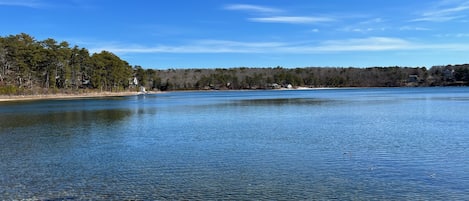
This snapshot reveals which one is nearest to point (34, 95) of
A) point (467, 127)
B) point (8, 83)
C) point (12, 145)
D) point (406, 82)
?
point (8, 83)

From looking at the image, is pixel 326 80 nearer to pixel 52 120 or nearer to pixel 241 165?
pixel 52 120

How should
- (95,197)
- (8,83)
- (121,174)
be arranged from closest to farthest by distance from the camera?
1. (95,197)
2. (121,174)
3. (8,83)

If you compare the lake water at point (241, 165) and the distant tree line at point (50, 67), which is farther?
the distant tree line at point (50, 67)

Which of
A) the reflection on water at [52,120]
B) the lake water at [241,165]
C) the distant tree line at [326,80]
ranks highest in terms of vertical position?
the distant tree line at [326,80]

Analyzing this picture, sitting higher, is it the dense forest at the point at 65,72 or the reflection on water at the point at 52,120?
the dense forest at the point at 65,72

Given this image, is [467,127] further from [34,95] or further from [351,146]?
[34,95]

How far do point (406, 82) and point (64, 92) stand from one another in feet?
494

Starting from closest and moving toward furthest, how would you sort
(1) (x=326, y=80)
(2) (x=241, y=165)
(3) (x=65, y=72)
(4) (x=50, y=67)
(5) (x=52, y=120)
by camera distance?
1. (2) (x=241, y=165)
2. (5) (x=52, y=120)
3. (4) (x=50, y=67)
4. (3) (x=65, y=72)
5. (1) (x=326, y=80)

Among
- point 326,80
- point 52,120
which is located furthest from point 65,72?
point 326,80

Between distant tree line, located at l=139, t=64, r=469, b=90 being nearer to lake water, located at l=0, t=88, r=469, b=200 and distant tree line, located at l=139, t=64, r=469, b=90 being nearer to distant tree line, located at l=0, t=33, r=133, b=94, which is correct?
distant tree line, located at l=0, t=33, r=133, b=94

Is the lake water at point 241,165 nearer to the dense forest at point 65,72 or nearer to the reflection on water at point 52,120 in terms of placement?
the reflection on water at point 52,120

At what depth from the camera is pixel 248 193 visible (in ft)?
30.1

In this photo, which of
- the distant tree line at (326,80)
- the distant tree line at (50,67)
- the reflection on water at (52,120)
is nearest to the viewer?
the reflection on water at (52,120)

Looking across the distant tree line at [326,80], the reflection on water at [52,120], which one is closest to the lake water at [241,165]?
the reflection on water at [52,120]
